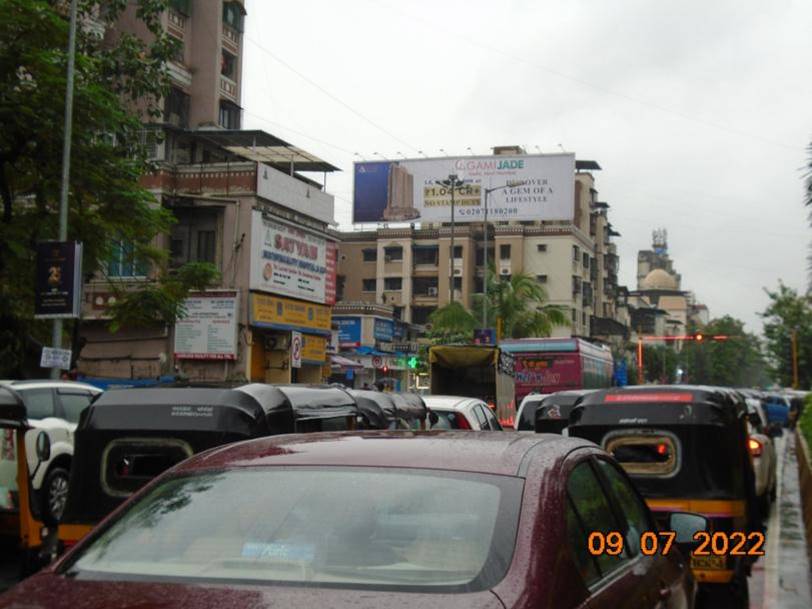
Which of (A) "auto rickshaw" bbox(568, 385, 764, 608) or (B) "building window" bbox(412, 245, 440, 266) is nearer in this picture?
(A) "auto rickshaw" bbox(568, 385, 764, 608)

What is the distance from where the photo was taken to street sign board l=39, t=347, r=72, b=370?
1989cm

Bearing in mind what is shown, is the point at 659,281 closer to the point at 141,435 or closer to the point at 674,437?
the point at 674,437

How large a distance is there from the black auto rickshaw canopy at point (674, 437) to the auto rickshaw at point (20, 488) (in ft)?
14.0

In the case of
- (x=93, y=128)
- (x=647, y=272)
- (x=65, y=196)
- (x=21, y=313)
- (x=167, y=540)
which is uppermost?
(x=647, y=272)

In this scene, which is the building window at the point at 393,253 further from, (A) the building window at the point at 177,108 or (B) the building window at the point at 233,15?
(A) the building window at the point at 177,108

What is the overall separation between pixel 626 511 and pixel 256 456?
1701mm

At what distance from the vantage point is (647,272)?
193 m

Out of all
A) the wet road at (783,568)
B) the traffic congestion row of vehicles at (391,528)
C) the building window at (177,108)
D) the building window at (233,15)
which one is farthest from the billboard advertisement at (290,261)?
the traffic congestion row of vehicles at (391,528)

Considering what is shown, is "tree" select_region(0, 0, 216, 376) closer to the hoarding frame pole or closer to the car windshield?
the hoarding frame pole

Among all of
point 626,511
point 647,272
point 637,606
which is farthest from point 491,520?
point 647,272

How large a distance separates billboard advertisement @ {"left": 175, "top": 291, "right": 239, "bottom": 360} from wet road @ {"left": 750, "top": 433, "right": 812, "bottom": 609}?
2111cm

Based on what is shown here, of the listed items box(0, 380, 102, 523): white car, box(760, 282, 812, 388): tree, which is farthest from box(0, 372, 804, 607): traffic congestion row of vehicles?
box(760, 282, 812, 388): tree

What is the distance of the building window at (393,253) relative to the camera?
84.0 m

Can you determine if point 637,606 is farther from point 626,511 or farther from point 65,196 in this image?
point 65,196
